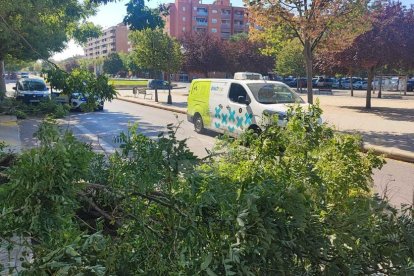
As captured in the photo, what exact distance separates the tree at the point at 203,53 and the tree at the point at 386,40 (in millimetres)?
28633

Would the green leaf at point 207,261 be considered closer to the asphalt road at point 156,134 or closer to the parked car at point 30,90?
the asphalt road at point 156,134

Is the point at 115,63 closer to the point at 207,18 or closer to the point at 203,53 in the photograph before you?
the point at 207,18

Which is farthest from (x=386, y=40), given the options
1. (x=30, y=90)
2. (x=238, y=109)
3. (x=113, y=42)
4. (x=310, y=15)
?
(x=113, y=42)

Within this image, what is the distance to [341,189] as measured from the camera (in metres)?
2.64

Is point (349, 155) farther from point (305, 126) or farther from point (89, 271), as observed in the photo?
point (89, 271)

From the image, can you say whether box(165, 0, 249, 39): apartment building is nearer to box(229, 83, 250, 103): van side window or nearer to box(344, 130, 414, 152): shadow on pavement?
box(344, 130, 414, 152): shadow on pavement

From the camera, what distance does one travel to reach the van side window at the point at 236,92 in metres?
11.1

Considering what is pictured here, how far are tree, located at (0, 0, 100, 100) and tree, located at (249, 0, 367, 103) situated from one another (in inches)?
231

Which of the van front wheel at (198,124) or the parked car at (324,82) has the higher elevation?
the parked car at (324,82)

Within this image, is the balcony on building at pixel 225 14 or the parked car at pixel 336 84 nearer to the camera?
the parked car at pixel 336 84

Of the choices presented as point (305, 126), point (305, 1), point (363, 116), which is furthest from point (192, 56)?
point (305, 126)

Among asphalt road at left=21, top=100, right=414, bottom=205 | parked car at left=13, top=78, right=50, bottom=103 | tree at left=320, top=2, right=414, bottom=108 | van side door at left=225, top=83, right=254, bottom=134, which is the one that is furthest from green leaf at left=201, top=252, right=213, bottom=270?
parked car at left=13, top=78, right=50, bottom=103

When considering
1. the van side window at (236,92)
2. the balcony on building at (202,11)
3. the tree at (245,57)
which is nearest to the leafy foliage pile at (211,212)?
the van side window at (236,92)

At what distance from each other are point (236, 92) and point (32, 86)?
1490 cm
